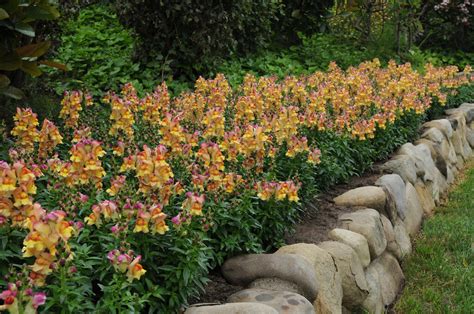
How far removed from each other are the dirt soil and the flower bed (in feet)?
0.37

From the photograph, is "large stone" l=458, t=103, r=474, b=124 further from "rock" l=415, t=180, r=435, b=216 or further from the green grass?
the green grass

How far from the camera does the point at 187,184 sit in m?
3.43

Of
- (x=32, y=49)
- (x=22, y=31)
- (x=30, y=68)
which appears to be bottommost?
(x=30, y=68)

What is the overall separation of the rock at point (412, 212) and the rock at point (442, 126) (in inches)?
63.7

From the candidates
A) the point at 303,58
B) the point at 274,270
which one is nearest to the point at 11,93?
the point at 274,270

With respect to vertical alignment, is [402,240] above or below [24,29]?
below

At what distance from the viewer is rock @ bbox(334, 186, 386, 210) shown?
14.4ft

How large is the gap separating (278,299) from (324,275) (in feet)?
1.74

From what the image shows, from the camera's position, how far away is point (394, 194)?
475 cm

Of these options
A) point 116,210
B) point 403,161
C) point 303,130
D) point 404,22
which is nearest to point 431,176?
point 403,161

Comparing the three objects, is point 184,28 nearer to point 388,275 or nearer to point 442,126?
point 442,126

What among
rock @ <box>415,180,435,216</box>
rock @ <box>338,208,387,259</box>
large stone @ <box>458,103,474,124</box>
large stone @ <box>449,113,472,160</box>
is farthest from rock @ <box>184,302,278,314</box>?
large stone @ <box>458,103,474,124</box>

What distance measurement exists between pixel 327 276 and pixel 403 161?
2.39m

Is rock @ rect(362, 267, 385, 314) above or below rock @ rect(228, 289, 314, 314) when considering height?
below
